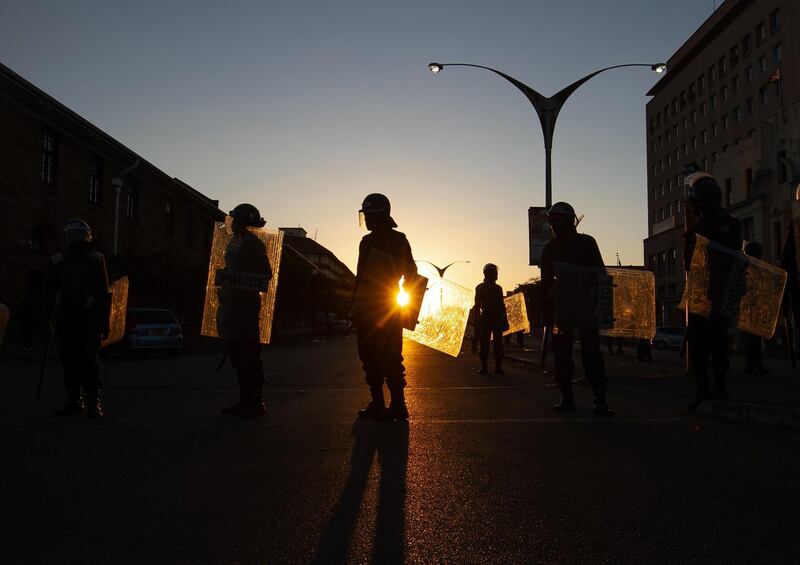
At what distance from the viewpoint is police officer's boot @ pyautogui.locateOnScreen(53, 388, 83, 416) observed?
6.79 m

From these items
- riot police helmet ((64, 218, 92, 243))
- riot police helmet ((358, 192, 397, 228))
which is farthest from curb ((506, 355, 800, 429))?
riot police helmet ((64, 218, 92, 243))

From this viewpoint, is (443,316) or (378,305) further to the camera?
(443,316)

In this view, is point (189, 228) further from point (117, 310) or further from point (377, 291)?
point (377, 291)

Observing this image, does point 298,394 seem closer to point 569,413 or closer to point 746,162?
point 569,413

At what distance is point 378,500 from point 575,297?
379 centimetres

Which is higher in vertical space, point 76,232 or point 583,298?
point 76,232

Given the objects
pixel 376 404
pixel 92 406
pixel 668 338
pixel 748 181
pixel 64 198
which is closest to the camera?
pixel 376 404

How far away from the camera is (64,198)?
30438 mm

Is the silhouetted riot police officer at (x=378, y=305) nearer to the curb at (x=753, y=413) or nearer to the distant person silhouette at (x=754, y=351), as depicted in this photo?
the curb at (x=753, y=413)

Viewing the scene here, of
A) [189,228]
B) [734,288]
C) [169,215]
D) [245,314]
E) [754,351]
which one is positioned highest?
[169,215]

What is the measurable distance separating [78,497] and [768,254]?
154 feet

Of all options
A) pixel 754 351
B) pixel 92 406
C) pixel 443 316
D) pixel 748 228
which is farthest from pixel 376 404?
pixel 748 228

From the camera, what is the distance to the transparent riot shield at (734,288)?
645 cm

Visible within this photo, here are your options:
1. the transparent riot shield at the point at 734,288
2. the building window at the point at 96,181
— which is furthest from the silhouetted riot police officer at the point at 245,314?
the building window at the point at 96,181
